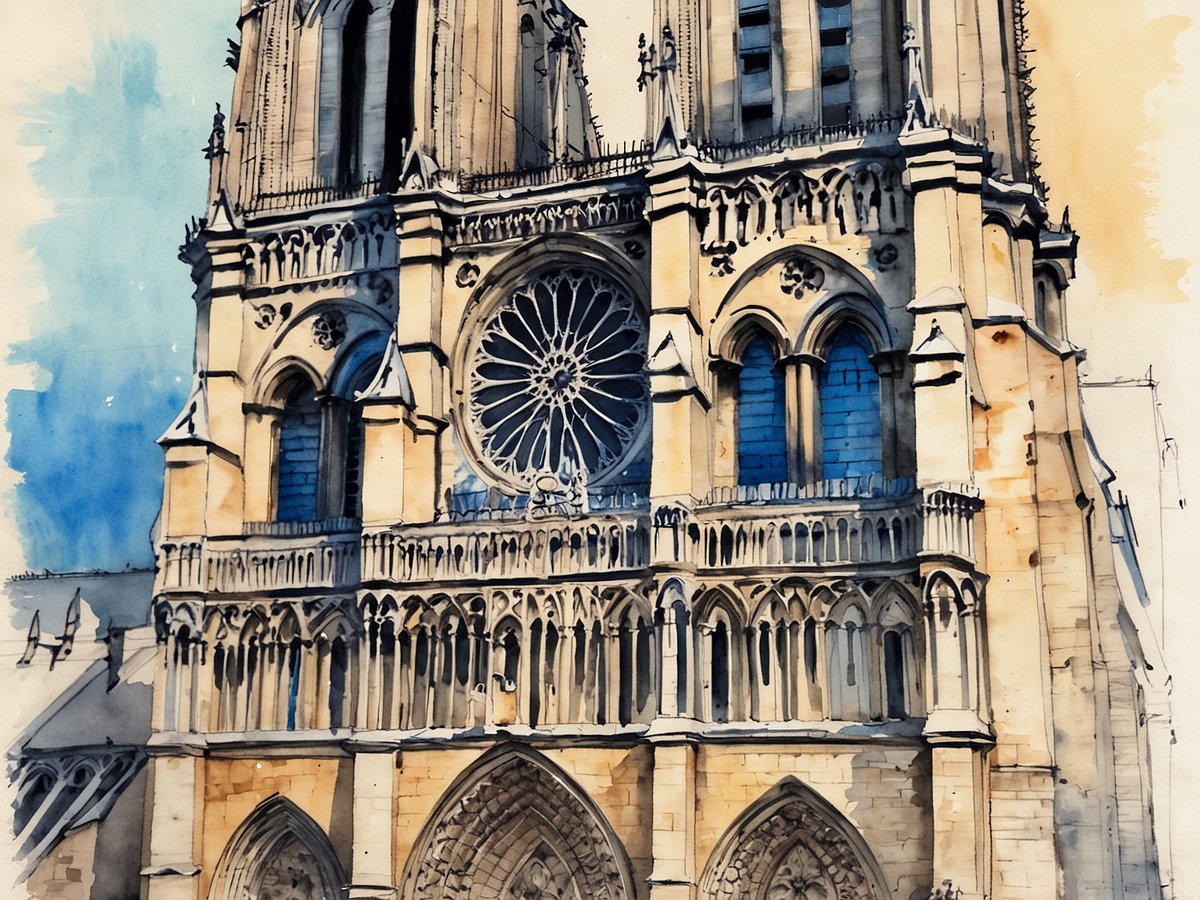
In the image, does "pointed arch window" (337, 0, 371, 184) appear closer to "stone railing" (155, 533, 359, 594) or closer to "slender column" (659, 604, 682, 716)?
"stone railing" (155, 533, 359, 594)

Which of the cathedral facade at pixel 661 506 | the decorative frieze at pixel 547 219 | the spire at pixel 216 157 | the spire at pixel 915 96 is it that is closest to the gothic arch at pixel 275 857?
the cathedral facade at pixel 661 506

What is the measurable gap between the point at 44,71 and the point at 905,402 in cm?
1316

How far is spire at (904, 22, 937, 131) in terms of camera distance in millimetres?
24750

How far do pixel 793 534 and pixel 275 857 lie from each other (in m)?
8.78

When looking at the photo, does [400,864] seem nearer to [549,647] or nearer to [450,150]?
[549,647]

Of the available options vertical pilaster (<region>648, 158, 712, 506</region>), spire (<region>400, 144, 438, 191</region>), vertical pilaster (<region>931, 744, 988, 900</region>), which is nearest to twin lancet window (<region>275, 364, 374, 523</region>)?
spire (<region>400, 144, 438, 191</region>)

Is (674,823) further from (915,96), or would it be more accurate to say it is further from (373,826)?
(915,96)

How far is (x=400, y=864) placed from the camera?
24438 mm

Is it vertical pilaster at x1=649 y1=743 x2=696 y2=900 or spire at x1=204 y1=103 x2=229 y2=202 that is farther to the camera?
spire at x1=204 y1=103 x2=229 y2=202

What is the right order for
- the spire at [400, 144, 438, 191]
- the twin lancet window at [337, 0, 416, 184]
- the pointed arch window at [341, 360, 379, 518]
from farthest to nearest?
1. the twin lancet window at [337, 0, 416, 184]
2. the pointed arch window at [341, 360, 379, 518]
3. the spire at [400, 144, 438, 191]

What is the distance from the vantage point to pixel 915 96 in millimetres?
24922

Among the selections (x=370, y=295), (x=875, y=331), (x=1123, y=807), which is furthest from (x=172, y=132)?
(x=1123, y=807)

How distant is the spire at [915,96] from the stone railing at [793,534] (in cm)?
533

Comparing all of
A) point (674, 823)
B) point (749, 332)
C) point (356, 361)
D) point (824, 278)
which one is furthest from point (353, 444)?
point (674, 823)
